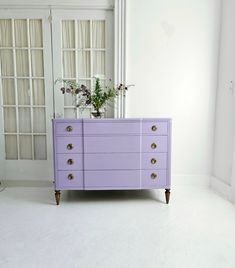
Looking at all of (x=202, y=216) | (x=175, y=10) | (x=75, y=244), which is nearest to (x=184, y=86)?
(x=175, y=10)

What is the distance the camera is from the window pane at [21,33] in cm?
318

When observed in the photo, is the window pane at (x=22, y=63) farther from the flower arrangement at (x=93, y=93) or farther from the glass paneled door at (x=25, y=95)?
→ the flower arrangement at (x=93, y=93)

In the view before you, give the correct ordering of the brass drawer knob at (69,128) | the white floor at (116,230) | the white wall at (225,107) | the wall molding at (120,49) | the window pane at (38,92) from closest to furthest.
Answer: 1. the white floor at (116,230)
2. the brass drawer knob at (69,128)
3. the white wall at (225,107)
4. the wall molding at (120,49)
5. the window pane at (38,92)

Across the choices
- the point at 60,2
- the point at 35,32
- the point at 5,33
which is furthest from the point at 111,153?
the point at 5,33

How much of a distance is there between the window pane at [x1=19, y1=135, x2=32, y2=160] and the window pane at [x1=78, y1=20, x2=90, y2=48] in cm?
138

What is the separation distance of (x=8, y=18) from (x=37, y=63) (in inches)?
24.8

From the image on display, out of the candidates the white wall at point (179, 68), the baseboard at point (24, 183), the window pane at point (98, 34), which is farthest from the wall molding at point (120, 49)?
the baseboard at point (24, 183)

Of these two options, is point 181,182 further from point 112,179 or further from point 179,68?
point 179,68

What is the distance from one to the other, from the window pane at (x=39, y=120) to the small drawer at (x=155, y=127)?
56.0 inches

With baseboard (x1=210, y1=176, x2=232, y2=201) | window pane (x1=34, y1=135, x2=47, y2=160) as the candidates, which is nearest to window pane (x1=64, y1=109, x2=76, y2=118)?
window pane (x1=34, y1=135, x2=47, y2=160)

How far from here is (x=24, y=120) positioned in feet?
11.0

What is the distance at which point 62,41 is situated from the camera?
319 cm

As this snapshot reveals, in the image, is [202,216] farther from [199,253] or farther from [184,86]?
[184,86]

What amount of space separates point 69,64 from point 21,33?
700mm
